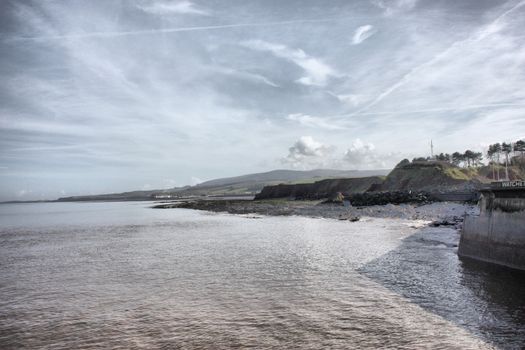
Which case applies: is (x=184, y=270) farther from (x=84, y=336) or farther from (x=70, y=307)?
(x=84, y=336)

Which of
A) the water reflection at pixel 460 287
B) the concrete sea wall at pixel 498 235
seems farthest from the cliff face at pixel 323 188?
the water reflection at pixel 460 287

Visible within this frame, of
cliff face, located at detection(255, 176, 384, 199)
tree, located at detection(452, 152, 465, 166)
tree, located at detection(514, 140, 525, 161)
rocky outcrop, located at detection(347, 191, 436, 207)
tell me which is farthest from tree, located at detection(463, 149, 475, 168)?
rocky outcrop, located at detection(347, 191, 436, 207)

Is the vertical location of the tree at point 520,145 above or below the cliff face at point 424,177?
above

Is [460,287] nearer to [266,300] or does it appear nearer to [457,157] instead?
[266,300]

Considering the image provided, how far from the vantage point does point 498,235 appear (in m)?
21.6

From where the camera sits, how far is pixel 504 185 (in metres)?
21.9

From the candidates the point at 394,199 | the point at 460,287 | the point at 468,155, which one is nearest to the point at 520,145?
the point at 468,155

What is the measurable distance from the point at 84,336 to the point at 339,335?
844 centimetres

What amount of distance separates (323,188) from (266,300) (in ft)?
432

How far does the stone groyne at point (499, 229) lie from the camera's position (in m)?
19.9

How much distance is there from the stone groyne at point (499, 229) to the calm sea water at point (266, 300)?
1.13 m

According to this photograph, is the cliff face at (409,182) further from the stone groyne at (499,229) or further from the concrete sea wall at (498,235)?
the stone groyne at (499,229)

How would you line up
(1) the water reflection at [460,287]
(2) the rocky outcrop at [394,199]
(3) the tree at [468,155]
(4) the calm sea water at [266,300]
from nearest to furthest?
(4) the calm sea water at [266,300] → (1) the water reflection at [460,287] → (2) the rocky outcrop at [394,199] → (3) the tree at [468,155]

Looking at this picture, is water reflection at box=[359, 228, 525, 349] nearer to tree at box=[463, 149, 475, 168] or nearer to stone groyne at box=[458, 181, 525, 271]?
stone groyne at box=[458, 181, 525, 271]
